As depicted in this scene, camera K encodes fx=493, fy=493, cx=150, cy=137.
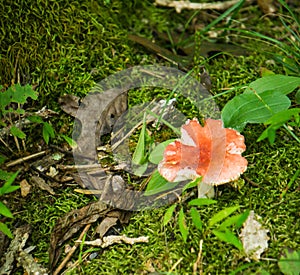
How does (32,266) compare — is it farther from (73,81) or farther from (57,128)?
(73,81)

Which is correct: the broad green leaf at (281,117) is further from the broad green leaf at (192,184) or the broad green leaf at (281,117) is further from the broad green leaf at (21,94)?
the broad green leaf at (21,94)

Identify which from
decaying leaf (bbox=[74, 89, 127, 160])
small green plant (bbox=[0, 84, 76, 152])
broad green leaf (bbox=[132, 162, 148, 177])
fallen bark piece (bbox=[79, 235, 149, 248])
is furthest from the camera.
Answer: decaying leaf (bbox=[74, 89, 127, 160])

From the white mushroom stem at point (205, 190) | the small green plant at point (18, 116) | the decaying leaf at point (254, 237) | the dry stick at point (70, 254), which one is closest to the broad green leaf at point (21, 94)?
the small green plant at point (18, 116)

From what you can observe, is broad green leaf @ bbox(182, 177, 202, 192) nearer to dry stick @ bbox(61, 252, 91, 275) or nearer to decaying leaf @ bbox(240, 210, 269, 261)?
decaying leaf @ bbox(240, 210, 269, 261)

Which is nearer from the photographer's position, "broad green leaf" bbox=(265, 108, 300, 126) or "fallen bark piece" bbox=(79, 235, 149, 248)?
"broad green leaf" bbox=(265, 108, 300, 126)

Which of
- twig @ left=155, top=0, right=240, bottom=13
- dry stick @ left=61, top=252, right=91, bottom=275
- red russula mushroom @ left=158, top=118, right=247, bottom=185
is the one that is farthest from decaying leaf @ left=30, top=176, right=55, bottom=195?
twig @ left=155, top=0, right=240, bottom=13

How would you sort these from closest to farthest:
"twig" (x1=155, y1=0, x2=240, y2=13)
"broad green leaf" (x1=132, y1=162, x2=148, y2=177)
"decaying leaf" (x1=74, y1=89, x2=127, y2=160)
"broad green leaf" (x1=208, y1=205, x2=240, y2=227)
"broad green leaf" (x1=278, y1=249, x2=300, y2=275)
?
"broad green leaf" (x1=278, y1=249, x2=300, y2=275), "broad green leaf" (x1=208, y1=205, x2=240, y2=227), "broad green leaf" (x1=132, y1=162, x2=148, y2=177), "decaying leaf" (x1=74, y1=89, x2=127, y2=160), "twig" (x1=155, y1=0, x2=240, y2=13)

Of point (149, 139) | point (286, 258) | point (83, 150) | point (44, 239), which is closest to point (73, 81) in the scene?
point (83, 150)

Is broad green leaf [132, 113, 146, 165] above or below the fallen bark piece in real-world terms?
above
